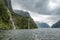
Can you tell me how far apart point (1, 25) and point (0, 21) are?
12.1m

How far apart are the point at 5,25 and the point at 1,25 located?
29.7ft

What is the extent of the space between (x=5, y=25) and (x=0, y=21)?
726 cm

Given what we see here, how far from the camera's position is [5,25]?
193m

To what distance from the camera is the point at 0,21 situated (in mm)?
195625

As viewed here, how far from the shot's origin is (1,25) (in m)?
184
